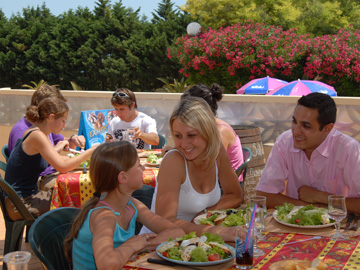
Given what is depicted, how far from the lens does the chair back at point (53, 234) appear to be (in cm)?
230

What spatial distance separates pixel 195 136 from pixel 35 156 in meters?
1.82

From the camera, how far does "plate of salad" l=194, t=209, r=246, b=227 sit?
2.41 metres

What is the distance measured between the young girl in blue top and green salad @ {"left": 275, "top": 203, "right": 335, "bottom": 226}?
1.86ft

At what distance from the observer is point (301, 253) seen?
2.09 metres

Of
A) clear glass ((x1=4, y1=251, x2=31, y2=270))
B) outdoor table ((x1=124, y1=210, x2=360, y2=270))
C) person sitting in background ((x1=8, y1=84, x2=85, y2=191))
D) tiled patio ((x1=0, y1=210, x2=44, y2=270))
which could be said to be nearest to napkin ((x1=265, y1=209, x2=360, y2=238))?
outdoor table ((x1=124, y1=210, x2=360, y2=270))

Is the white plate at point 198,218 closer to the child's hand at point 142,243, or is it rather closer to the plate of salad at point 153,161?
the child's hand at point 142,243

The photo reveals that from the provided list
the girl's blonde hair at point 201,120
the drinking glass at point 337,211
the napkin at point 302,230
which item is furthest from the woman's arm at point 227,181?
the drinking glass at point 337,211

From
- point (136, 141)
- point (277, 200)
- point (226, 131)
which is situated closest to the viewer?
point (277, 200)

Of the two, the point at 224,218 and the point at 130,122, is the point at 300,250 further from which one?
the point at 130,122

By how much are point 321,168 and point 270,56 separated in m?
13.6

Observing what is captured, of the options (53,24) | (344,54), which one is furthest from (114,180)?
(53,24)

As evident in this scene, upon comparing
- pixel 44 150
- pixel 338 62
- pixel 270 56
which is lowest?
pixel 44 150

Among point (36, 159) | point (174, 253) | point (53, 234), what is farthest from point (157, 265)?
point (36, 159)

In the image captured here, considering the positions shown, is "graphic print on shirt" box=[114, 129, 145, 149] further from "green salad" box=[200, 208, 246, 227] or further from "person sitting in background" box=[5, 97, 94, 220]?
"green salad" box=[200, 208, 246, 227]
